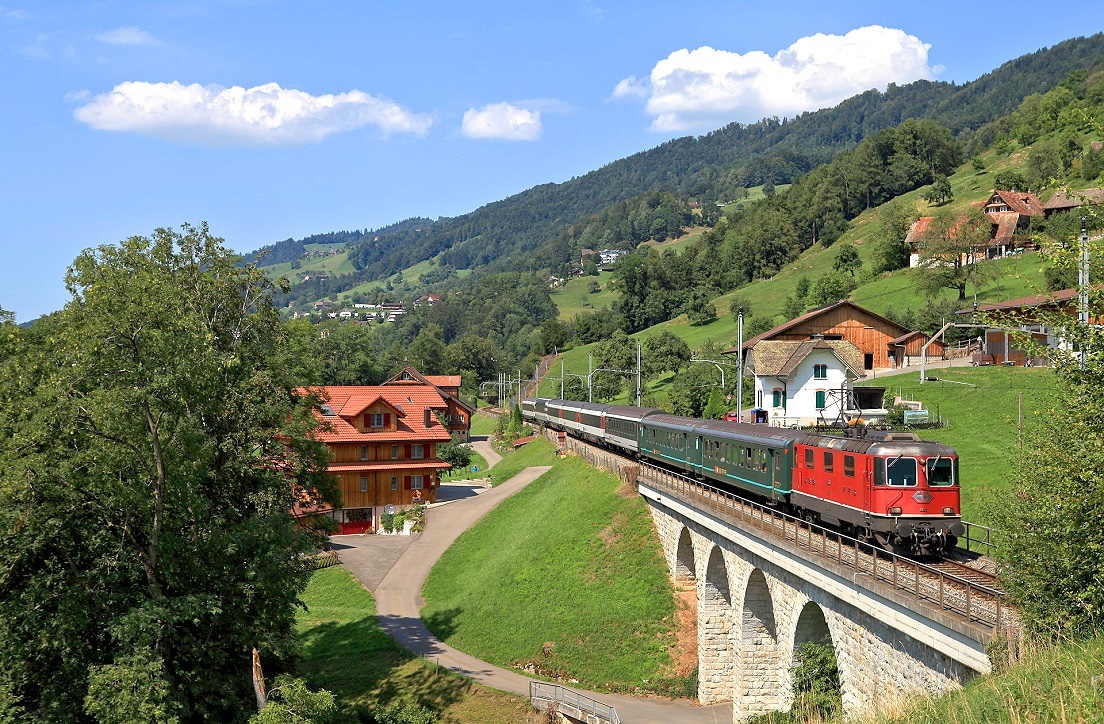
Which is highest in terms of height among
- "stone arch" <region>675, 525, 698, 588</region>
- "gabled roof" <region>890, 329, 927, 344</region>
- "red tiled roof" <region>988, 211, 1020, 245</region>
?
"red tiled roof" <region>988, 211, 1020, 245</region>

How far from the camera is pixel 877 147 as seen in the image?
161 meters

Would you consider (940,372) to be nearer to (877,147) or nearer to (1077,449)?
(1077,449)

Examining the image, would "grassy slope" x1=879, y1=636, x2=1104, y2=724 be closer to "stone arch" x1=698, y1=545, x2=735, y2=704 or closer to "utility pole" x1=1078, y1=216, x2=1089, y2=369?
"utility pole" x1=1078, y1=216, x2=1089, y2=369

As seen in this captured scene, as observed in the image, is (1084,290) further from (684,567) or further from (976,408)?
(976,408)

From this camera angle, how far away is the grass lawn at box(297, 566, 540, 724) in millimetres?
29344

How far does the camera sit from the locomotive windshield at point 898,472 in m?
21.5

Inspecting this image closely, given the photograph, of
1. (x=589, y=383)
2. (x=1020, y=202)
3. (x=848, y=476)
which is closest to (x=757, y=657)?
(x=848, y=476)

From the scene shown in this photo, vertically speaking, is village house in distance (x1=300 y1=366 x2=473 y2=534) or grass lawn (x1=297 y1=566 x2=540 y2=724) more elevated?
village house in distance (x1=300 y1=366 x2=473 y2=534)

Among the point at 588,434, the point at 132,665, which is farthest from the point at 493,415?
the point at 132,665

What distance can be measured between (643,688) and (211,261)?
21090mm

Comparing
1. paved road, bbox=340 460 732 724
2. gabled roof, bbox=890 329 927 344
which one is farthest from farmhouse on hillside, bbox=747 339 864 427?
paved road, bbox=340 460 732 724

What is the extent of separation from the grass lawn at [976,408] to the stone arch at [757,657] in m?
6.92

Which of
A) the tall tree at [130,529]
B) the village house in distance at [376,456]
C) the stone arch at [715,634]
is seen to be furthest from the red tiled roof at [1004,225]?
the tall tree at [130,529]

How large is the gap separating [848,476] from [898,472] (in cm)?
187
